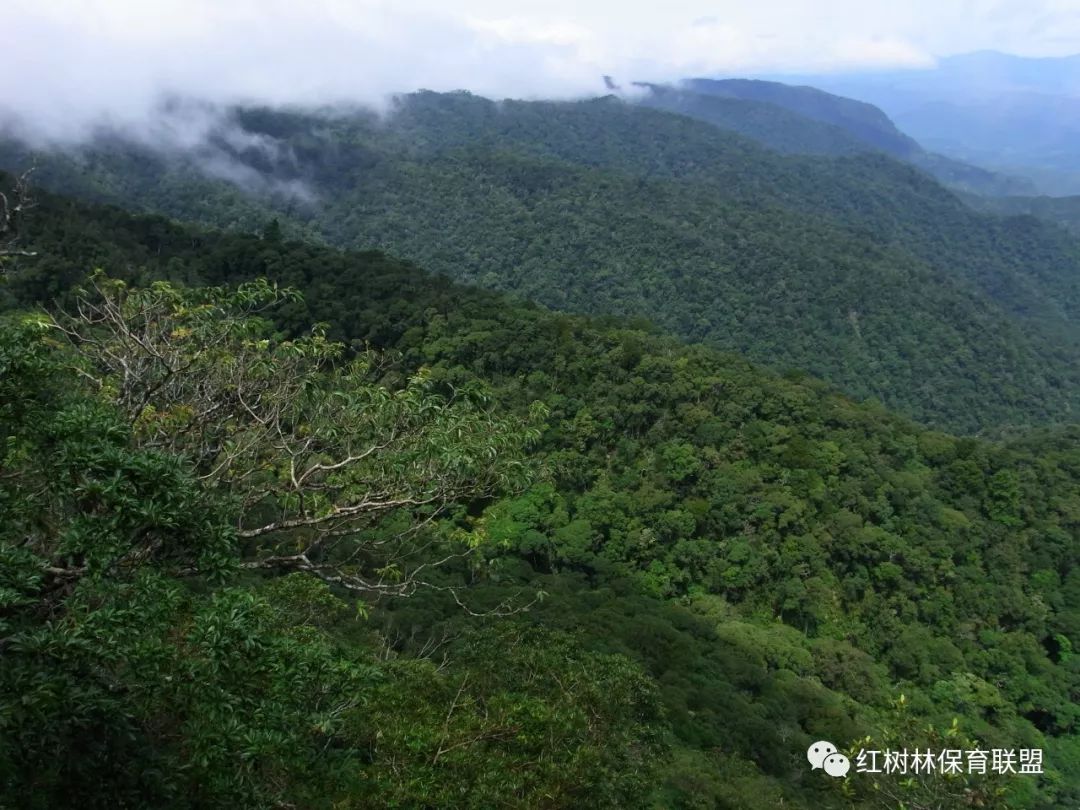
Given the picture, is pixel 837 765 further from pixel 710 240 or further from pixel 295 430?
pixel 710 240

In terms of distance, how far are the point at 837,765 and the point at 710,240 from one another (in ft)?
247

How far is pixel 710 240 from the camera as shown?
258 feet

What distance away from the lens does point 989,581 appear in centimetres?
2694

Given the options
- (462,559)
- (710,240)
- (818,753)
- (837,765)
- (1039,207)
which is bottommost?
(462,559)

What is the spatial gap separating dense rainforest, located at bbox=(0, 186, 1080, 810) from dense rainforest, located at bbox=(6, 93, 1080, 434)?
84.6 ft

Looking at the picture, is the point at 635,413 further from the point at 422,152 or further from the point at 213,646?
the point at 422,152

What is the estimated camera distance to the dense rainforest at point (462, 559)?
4125 mm

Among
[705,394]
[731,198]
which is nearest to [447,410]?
[705,394]

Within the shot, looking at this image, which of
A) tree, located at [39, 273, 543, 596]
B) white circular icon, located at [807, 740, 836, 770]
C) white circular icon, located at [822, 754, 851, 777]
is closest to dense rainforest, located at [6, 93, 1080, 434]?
white circular icon, located at [807, 740, 836, 770]

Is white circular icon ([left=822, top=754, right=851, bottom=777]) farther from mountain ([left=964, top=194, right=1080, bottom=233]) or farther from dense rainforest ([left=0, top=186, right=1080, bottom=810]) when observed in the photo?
mountain ([left=964, top=194, right=1080, bottom=233])

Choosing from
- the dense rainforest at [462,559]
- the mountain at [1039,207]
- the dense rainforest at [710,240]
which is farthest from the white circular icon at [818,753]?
the mountain at [1039,207]

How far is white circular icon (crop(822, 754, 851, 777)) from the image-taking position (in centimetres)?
777

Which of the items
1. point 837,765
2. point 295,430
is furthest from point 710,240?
point 295,430

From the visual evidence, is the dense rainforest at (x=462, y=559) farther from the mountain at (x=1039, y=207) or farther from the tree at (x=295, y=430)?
the mountain at (x=1039, y=207)
